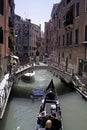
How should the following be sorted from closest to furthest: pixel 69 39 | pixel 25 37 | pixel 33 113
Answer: pixel 33 113
pixel 69 39
pixel 25 37

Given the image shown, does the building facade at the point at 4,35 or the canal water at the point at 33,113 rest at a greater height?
the building facade at the point at 4,35

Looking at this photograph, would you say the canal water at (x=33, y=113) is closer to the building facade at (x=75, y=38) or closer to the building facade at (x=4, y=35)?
the building facade at (x=4, y=35)

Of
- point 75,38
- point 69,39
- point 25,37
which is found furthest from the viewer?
point 25,37

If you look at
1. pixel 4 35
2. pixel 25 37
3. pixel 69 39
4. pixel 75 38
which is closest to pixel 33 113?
pixel 4 35

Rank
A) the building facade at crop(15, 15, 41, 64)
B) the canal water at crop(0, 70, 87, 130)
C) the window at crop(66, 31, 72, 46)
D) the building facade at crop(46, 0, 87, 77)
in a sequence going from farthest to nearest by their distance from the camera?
the building facade at crop(15, 15, 41, 64)
the window at crop(66, 31, 72, 46)
the building facade at crop(46, 0, 87, 77)
the canal water at crop(0, 70, 87, 130)

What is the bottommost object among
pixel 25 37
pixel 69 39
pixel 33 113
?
pixel 33 113

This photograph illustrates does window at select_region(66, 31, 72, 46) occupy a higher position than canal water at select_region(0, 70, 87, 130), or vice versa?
window at select_region(66, 31, 72, 46)

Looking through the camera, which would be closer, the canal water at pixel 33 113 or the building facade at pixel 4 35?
the canal water at pixel 33 113

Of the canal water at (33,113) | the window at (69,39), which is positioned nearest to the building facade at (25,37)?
the window at (69,39)

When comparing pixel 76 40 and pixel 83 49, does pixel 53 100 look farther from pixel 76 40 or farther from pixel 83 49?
pixel 76 40

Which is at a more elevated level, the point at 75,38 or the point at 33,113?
the point at 75,38

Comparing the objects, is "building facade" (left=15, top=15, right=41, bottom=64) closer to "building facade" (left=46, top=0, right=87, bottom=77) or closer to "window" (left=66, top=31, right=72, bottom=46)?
"building facade" (left=46, top=0, right=87, bottom=77)

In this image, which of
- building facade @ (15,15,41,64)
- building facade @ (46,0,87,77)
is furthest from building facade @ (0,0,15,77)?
building facade @ (15,15,41,64)

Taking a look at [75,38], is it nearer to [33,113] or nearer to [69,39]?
[69,39]
